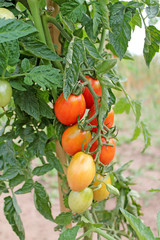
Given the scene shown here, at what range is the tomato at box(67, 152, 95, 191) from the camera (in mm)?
545

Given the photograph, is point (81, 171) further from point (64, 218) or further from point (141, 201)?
point (141, 201)

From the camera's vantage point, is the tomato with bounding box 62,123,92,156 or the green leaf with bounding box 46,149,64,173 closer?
the tomato with bounding box 62,123,92,156

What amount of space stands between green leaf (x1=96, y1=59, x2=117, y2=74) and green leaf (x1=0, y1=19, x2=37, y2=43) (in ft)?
0.42

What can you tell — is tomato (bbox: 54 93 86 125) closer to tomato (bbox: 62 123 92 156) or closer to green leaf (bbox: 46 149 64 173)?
tomato (bbox: 62 123 92 156)

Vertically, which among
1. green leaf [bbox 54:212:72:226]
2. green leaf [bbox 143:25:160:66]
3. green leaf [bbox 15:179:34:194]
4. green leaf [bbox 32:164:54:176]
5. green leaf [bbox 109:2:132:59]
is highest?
green leaf [bbox 109:2:132:59]

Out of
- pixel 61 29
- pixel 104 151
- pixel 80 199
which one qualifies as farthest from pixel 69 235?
pixel 61 29

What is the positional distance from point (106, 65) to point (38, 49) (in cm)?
12

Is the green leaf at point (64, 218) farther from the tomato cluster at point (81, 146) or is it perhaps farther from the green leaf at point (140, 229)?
the green leaf at point (140, 229)

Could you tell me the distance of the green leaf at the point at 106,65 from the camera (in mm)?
504

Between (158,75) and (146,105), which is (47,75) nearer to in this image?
(146,105)

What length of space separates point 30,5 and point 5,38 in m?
0.16

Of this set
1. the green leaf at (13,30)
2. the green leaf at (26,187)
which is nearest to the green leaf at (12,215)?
the green leaf at (26,187)

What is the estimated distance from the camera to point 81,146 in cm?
59

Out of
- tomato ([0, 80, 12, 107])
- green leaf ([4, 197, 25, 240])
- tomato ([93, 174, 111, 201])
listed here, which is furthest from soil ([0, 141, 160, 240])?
tomato ([0, 80, 12, 107])
